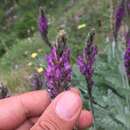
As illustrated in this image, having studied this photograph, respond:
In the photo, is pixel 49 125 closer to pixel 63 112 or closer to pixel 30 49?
pixel 63 112

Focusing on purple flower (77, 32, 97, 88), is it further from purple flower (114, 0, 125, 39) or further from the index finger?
purple flower (114, 0, 125, 39)

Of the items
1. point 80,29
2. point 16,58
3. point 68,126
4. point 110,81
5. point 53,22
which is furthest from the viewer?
point 53,22

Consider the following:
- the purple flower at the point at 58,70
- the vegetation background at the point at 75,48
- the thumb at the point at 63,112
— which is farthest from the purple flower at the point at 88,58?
the vegetation background at the point at 75,48

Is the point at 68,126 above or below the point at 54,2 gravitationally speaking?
above

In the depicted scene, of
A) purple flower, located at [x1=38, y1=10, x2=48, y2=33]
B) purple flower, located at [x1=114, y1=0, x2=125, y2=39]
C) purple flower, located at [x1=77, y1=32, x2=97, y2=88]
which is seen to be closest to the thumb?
purple flower, located at [x1=77, y1=32, x2=97, y2=88]

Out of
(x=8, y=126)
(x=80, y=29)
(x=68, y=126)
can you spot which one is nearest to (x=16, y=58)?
(x=80, y=29)

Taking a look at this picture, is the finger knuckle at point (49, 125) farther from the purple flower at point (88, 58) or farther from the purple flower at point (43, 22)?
the purple flower at point (43, 22)

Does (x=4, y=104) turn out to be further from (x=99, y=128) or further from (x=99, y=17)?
(x=99, y=17)

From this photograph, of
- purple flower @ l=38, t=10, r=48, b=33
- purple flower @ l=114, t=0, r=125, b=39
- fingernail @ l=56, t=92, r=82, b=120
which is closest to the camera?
fingernail @ l=56, t=92, r=82, b=120
